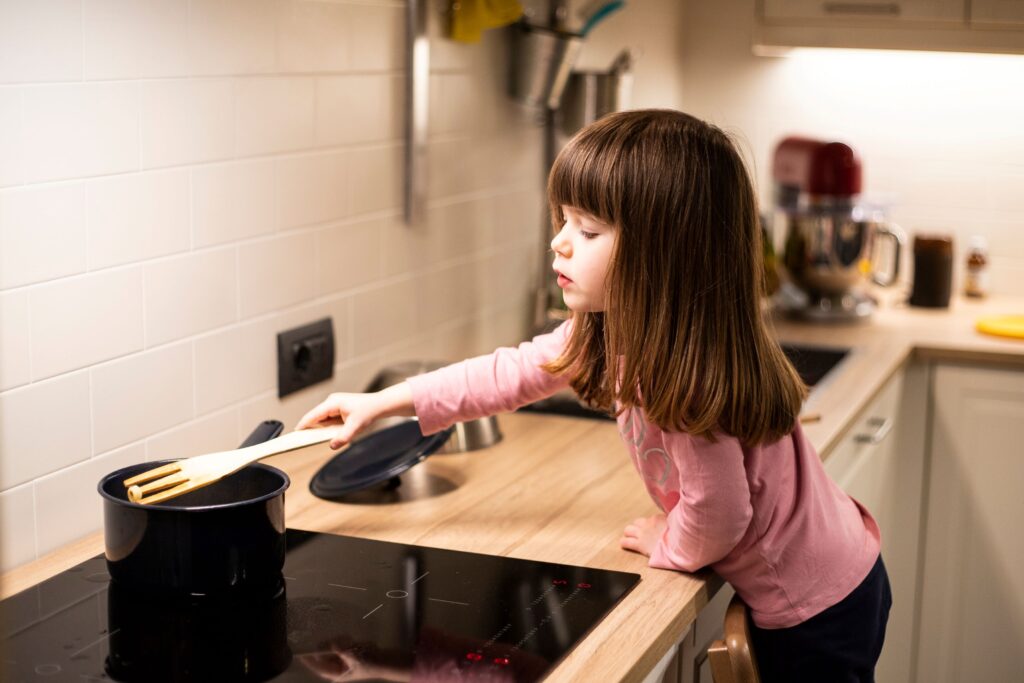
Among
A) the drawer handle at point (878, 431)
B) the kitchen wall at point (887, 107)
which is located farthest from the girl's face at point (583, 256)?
the kitchen wall at point (887, 107)

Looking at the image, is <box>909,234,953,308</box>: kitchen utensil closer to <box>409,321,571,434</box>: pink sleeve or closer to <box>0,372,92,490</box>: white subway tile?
<box>409,321,571,434</box>: pink sleeve

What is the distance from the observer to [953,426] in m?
2.43

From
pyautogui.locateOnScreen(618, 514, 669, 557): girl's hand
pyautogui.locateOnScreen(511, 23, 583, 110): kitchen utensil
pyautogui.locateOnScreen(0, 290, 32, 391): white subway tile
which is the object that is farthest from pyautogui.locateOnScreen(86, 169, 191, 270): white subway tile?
pyautogui.locateOnScreen(511, 23, 583, 110): kitchen utensil

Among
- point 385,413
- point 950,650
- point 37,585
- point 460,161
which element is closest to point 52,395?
point 37,585

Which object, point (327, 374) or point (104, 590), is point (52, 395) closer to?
point (104, 590)

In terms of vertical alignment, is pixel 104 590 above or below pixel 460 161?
below

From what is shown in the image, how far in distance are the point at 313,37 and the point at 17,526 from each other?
29.2 inches

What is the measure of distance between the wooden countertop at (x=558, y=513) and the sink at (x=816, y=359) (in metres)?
0.12

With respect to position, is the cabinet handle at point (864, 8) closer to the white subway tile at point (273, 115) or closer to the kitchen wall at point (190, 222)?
the kitchen wall at point (190, 222)

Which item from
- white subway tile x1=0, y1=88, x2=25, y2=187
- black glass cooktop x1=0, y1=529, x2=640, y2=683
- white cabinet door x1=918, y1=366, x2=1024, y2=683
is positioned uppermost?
white subway tile x1=0, y1=88, x2=25, y2=187

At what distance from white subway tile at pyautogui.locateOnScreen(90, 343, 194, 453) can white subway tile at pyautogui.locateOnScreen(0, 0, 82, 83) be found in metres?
0.32

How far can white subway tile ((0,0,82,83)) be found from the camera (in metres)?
1.23

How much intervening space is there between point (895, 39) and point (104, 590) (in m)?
1.97

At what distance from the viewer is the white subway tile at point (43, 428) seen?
1287 millimetres
